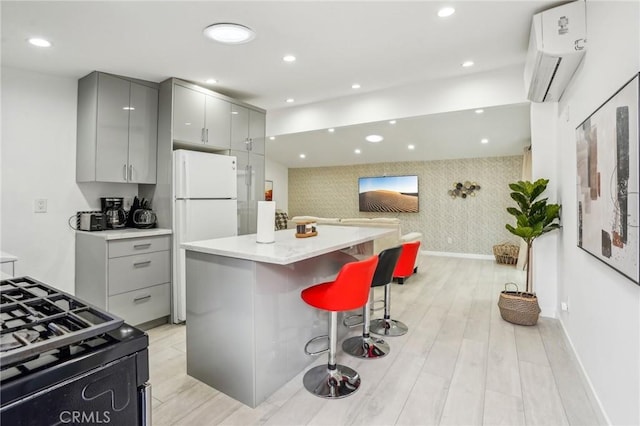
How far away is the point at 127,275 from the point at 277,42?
98.4 inches

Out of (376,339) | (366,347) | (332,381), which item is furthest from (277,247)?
(376,339)

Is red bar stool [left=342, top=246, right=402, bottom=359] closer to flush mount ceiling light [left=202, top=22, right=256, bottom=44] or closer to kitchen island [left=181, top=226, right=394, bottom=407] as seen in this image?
kitchen island [left=181, top=226, right=394, bottom=407]

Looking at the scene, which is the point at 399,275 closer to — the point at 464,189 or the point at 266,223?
the point at 266,223

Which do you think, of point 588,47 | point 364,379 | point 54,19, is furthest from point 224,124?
point 588,47

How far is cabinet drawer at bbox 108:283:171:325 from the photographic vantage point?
3080mm

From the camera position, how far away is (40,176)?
3.22 m

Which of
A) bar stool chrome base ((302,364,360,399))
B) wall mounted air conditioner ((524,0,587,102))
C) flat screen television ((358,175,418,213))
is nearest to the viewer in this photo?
bar stool chrome base ((302,364,360,399))

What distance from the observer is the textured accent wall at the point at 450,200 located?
6.70 meters

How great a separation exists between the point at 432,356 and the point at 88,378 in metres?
2.47

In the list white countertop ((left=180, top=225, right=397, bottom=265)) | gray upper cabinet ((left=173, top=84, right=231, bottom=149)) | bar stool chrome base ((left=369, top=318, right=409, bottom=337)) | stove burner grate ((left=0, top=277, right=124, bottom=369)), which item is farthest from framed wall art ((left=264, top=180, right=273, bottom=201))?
stove burner grate ((left=0, top=277, right=124, bottom=369))

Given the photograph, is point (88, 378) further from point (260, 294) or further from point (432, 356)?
point (432, 356)

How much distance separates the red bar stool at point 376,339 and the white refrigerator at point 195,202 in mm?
1783

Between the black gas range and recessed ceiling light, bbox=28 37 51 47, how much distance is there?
8.69 ft

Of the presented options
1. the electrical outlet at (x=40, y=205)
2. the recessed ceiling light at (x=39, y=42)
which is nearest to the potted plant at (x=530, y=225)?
the recessed ceiling light at (x=39, y=42)
